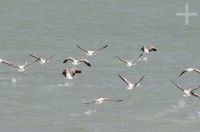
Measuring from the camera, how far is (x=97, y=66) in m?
100

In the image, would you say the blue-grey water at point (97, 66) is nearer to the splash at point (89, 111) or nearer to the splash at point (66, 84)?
the splash at point (66, 84)

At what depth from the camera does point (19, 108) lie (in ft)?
277

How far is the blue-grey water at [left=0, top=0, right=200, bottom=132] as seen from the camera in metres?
81.1

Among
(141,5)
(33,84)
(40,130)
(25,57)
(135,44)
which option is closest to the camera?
(40,130)

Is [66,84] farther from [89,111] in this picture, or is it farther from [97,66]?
[89,111]

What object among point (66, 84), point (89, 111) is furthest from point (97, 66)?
point (89, 111)

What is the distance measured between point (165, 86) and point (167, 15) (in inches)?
1706

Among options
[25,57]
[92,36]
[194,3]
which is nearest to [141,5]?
[194,3]

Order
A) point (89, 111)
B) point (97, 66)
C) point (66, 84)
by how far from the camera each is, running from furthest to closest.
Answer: point (97, 66), point (66, 84), point (89, 111)

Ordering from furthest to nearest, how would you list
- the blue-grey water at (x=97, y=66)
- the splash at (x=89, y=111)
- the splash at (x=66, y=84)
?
the splash at (x=66, y=84) < the splash at (x=89, y=111) < the blue-grey water at (x=97, y=66)

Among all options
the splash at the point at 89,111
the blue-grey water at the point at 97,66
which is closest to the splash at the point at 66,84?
the blue-grey water at the point at 97,66

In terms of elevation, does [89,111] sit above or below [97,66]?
below

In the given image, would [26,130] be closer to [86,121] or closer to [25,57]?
[86,121]

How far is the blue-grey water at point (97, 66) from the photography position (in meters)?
81.1
